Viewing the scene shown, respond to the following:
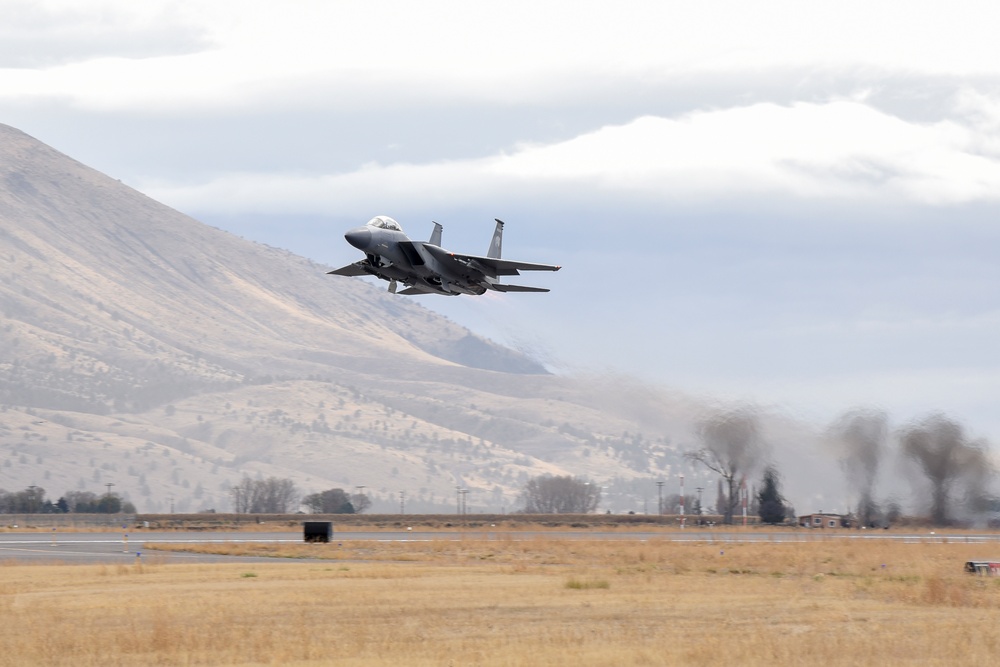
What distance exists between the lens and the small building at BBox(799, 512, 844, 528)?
90.7 m

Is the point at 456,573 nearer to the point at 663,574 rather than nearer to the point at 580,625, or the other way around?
the point at 663,574

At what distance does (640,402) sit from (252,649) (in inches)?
2915

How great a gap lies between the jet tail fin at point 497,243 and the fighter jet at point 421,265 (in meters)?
Answer: 3.63

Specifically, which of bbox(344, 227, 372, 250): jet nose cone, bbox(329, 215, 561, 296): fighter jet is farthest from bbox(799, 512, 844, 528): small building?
bbox(344, 227, 372, 250): jet nose cone

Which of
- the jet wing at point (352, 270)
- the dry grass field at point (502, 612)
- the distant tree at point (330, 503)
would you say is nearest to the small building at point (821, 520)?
the dry grass field at point (502, 612)

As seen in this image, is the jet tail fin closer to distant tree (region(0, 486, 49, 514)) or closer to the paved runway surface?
the paved runway surface

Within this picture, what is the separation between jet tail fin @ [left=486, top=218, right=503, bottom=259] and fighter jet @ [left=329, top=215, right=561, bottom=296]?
3.63m

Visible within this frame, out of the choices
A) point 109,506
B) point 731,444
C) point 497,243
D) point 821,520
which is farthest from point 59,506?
point 497,243

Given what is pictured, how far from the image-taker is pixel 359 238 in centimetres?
4172

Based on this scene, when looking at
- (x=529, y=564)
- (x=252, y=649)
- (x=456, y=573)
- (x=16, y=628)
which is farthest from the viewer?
(x=529, y=564)

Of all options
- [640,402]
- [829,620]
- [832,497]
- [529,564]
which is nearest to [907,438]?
[832,497]

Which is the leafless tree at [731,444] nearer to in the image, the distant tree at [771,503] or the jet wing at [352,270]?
the distant tree at [771,503]

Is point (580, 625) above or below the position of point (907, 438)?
below

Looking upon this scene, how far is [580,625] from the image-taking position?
2620cm
